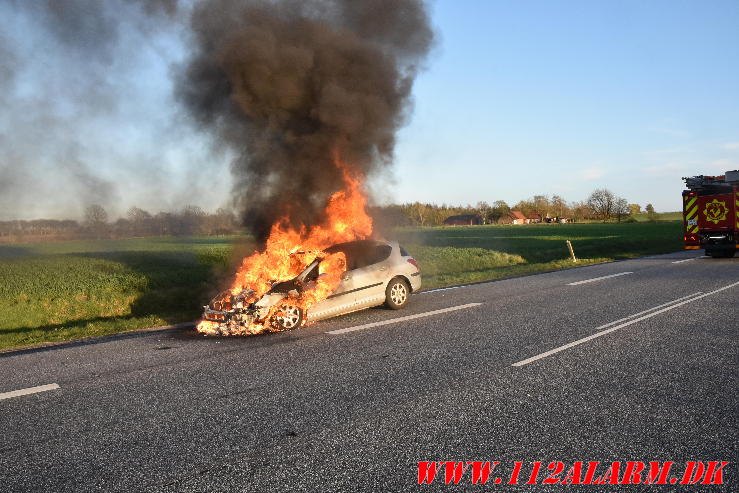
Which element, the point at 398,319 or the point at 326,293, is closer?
the point at 326,293

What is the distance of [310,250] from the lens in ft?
31.8

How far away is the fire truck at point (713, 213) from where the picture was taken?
1775cm

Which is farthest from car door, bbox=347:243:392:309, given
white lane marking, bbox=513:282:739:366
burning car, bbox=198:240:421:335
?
white lane marking, bbox=513:282:739:366

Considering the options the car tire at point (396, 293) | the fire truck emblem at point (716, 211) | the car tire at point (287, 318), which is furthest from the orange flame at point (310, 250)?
the fire truck emblem at point (716, 211)

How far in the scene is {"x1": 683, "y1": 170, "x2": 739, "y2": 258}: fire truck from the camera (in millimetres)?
17750

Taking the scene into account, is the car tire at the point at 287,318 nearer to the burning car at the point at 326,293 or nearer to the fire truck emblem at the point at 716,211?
the burning car at the point at 326,293

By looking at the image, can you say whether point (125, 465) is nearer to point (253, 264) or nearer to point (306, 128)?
point (253, 264)

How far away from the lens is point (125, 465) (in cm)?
346

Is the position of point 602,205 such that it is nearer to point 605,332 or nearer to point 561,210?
point 561,210

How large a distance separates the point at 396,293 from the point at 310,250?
1898 mm

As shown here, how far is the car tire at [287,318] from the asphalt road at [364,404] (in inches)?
9.5

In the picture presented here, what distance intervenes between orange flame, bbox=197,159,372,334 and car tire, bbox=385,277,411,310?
1103 millimetres

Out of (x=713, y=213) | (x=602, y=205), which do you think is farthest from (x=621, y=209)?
(x=713, y=213)

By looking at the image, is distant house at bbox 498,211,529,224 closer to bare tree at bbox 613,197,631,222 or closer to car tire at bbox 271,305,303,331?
bare tree at bbox 613,197,631,222
